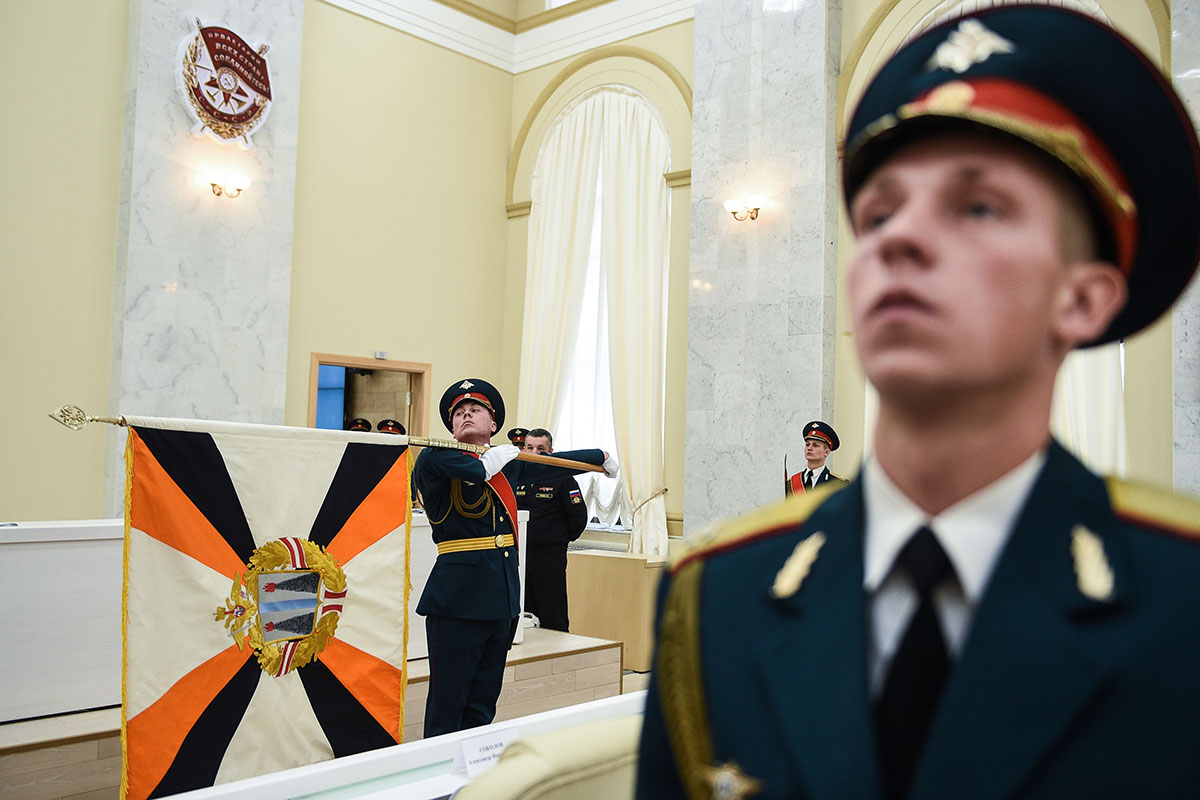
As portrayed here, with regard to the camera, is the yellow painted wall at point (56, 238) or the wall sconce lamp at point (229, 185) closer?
the yellow painted wall at point (56, 238)

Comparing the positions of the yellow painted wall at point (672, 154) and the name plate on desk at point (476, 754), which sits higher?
the yellow painted wall at point (672, 154)

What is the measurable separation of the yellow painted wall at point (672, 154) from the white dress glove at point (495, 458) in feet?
18.8

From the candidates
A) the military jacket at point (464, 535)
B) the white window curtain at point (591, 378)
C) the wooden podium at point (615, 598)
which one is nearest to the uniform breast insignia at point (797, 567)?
the military jacket at point (464, 535)

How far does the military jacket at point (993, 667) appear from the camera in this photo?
1.76 ft

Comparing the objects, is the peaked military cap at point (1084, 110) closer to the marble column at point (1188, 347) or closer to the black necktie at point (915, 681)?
the black necktie at point (915, 681)

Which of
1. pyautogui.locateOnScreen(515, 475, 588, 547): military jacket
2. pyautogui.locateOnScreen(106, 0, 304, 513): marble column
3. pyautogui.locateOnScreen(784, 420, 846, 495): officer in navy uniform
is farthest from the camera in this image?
pyautogui.locateOnScreen(106, 0, 304, 513): marble column

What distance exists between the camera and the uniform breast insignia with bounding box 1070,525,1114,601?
572mm

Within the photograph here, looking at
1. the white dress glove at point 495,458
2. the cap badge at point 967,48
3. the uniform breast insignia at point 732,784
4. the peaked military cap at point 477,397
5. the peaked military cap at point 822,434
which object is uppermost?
the cap badge at point 967,48

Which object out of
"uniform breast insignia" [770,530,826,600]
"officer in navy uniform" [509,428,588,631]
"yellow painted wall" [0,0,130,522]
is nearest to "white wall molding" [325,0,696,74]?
"yellow painted wall" [0,0,130,522]

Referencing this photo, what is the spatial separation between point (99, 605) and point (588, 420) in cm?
659

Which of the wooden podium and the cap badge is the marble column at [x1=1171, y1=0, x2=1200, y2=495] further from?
the cap badge

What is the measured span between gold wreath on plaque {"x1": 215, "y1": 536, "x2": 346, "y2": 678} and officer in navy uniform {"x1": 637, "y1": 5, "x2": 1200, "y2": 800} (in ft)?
9.95

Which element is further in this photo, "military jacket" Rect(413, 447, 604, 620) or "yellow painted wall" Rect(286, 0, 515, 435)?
"yellow painted wall" Rect(286, 0, 515, 435)

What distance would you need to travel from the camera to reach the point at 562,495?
24.7ft
